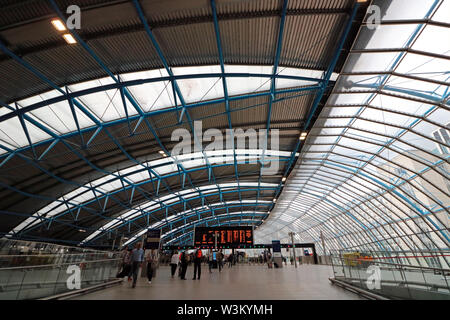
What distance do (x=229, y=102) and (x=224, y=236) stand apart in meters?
16.0

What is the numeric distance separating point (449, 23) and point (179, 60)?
11904mm

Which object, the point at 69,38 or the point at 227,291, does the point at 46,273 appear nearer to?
the point at 227,291

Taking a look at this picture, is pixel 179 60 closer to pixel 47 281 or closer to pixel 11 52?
pixel 11 52

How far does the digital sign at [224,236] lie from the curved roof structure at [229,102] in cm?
765

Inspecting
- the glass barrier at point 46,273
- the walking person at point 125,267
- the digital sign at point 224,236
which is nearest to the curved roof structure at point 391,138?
the digital sign at point 224,236

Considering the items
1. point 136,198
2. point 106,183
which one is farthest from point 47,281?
point 136,198

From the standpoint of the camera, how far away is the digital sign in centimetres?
2525

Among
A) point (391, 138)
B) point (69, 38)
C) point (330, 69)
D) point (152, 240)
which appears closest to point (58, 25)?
point (69, 38)

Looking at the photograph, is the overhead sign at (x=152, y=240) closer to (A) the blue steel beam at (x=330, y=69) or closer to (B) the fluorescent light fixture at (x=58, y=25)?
(B) the fluorescent light fixture at (x=58, y=25)

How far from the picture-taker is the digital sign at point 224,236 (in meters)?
25.2

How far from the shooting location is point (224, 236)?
25.5 metres

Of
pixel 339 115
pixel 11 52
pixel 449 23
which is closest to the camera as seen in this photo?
pixel 449 23

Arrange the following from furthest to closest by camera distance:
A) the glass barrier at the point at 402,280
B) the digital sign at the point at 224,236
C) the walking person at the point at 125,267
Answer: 1. the digital sign at the point at 224,236
2. the walking person at the point at 125,267
3. the glass barrier at the point at 402,280
